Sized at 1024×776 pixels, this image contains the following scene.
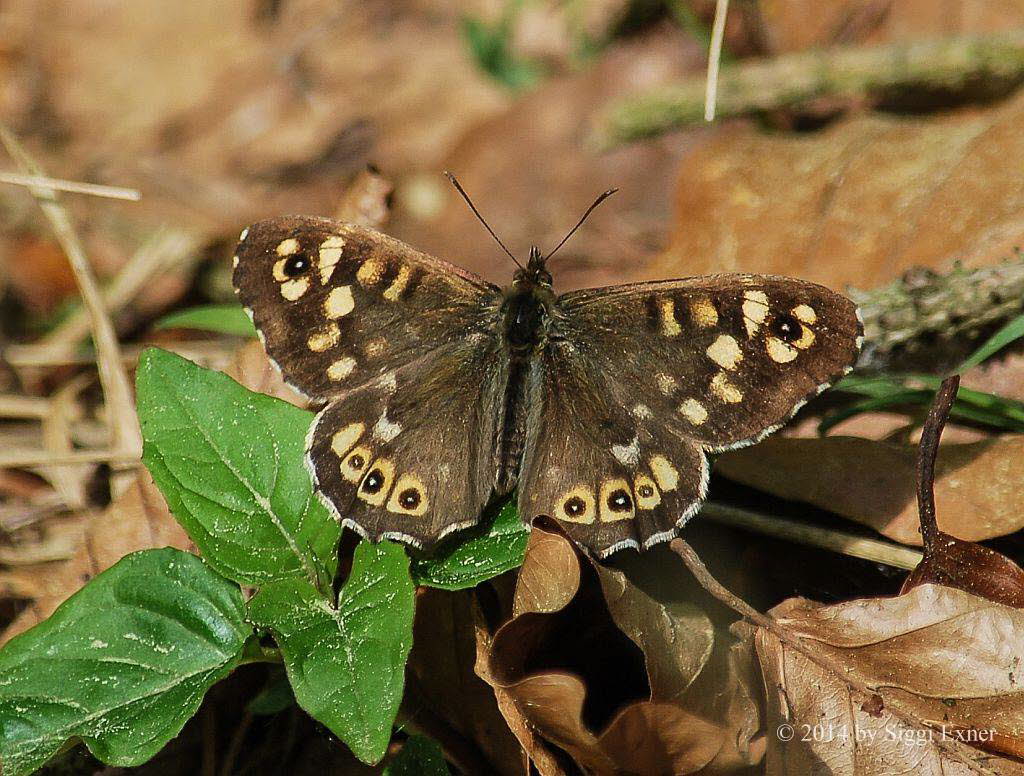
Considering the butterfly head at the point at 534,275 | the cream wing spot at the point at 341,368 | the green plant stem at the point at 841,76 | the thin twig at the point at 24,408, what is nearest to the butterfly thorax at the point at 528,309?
the butterfly head at the point at 534,275

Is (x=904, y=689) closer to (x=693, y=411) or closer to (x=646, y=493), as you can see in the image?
(x=646, y=493)

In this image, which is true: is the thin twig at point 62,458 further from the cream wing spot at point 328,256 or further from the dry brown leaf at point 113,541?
the cream wing spot at point 328,256

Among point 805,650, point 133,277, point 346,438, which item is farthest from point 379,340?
point 133,277

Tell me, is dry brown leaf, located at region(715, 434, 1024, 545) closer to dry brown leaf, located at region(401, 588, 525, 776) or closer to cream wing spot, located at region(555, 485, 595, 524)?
cream wing spot, located at region(555, 485, 595, 524)

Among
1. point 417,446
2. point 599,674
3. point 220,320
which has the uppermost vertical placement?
point 220,320

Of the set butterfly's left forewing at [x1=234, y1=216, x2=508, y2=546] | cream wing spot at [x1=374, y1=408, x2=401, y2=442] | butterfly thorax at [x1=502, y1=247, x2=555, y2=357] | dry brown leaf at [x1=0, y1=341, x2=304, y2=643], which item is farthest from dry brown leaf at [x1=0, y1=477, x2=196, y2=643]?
butterfly thorax at [x1=502, y1=247, x2=555, y2=357]

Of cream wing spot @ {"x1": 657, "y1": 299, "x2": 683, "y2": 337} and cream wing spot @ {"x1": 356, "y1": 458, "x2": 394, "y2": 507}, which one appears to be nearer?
cream wing spot @ {"x1": 356, "y1": 458, "x2": 394, "y2": 507}
